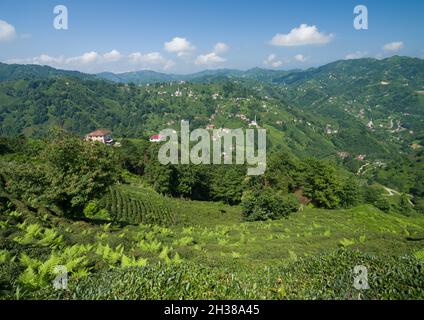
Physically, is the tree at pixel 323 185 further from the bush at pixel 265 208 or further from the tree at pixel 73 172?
the tree at pixel 73 172

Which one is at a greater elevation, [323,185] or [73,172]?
[73,172]

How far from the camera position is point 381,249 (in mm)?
18328

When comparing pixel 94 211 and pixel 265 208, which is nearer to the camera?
pixel 94 211

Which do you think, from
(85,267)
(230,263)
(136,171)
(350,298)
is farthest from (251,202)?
(136,171)

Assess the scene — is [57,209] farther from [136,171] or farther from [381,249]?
[136,171]

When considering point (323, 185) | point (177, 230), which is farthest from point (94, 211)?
point (323, 185)

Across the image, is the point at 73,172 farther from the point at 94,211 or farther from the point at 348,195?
the point at 348,195

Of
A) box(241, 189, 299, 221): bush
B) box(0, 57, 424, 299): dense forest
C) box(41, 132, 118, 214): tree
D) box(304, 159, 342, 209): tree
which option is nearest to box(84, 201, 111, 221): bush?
box(0, 57, 424, 299): dense forest

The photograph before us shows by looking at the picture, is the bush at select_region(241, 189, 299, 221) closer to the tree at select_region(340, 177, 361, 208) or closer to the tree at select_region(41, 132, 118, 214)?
the tree at select_region(340, 177, 361, 208)

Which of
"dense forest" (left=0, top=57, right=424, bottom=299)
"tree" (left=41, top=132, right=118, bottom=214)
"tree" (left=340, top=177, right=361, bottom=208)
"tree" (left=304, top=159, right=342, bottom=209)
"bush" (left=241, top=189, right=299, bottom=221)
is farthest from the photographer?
"tree" (left=340, top=177, right=361, bottom=208)

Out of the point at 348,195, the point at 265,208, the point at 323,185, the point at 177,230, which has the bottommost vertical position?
the point at 348,195

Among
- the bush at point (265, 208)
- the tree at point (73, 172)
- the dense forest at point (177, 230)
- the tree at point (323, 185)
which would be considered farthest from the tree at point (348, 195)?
the tree at point (73, 172)

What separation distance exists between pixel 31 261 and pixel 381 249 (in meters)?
18.2

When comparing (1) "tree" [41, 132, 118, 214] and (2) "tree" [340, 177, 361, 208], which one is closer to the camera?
(1) "tree" [41, 132, 118, 214]
